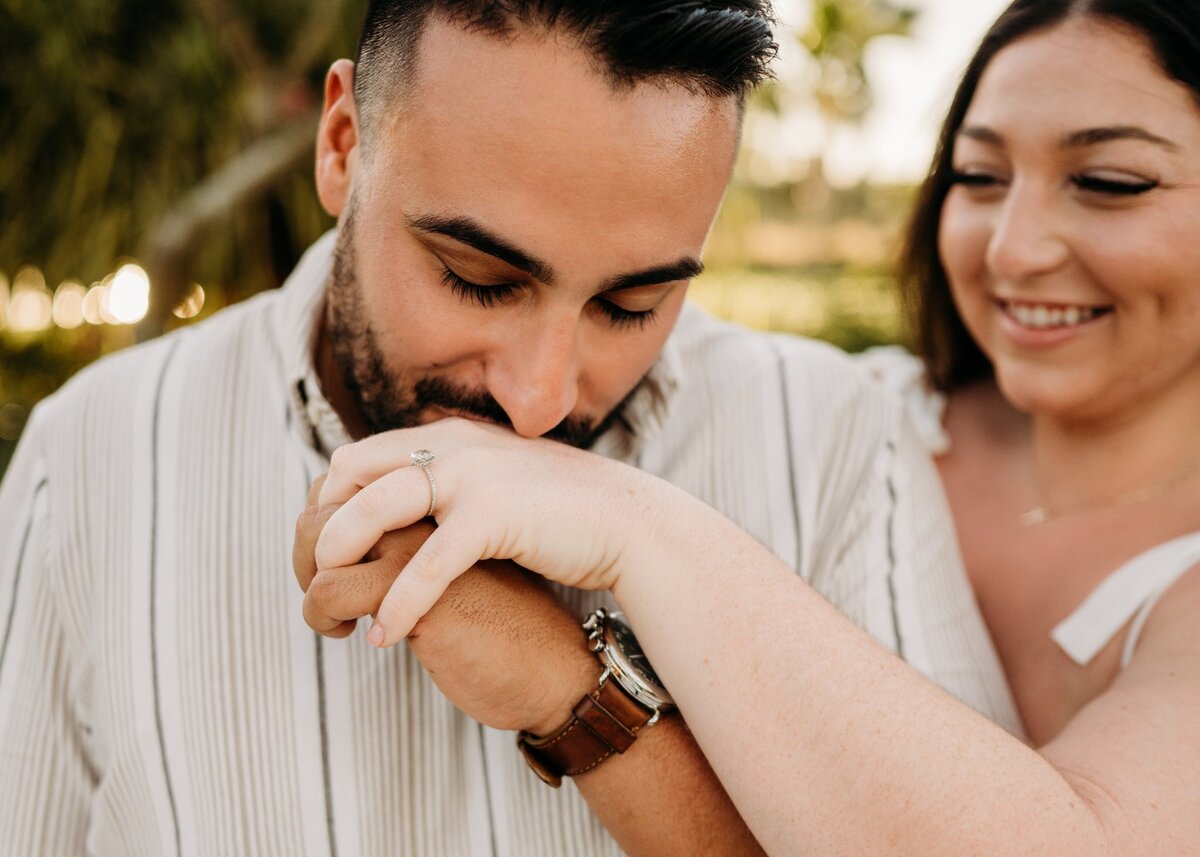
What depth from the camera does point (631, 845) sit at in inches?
51.3

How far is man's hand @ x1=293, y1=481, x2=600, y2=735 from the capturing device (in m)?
1.21

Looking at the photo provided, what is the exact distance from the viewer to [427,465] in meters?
1.29

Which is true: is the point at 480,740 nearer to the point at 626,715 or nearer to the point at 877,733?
the point at 626,715

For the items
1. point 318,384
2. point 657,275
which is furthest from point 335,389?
point 657,275

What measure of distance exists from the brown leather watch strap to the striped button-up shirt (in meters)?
0.18

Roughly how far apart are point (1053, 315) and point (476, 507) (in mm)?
1264

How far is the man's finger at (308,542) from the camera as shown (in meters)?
1.26

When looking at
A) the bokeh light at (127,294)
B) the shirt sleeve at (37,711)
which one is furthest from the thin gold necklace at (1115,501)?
the bokeh light at (127,294)

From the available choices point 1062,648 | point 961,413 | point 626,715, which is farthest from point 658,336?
point 961,413

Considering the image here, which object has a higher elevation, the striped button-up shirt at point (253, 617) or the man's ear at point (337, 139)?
the man's ear at point (337, 139)

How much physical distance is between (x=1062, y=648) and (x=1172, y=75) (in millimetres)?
1010

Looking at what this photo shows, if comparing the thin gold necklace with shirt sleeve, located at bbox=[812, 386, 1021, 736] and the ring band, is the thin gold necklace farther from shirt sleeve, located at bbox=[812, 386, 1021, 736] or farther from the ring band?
the ring band

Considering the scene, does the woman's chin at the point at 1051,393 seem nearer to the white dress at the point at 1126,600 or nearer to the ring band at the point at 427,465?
the white dress at the point at 1126,600

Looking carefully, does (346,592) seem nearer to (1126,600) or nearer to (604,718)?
(604,718)
